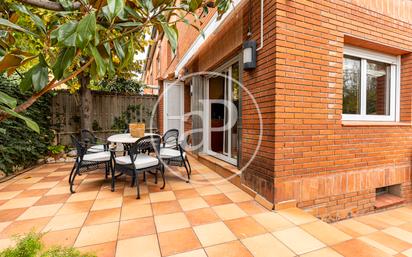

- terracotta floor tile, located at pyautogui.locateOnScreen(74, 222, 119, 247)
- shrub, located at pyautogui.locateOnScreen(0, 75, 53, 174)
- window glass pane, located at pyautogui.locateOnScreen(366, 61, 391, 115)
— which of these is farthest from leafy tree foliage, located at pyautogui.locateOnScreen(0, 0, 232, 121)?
shrub, located at pyautogui.locateOnScreen(0, 75, 53, 174)

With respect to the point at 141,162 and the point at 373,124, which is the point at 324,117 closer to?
the point at 373,124

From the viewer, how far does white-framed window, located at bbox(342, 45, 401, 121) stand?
3.23 meters

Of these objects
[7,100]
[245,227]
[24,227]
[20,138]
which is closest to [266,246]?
[245,227]

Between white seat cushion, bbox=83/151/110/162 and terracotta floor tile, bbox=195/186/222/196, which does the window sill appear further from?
white seat cushion, bbox=83/151/110/162

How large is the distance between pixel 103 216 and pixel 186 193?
3.87 feet

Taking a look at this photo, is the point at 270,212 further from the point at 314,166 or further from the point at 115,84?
the point at 115,84

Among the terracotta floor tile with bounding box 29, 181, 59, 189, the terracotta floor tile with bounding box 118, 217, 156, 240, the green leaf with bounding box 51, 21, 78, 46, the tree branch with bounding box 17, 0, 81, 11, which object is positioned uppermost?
the tree branch with bounding box 17, 0, 81, 11

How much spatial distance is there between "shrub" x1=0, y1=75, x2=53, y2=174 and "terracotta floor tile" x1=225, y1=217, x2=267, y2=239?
167 inches

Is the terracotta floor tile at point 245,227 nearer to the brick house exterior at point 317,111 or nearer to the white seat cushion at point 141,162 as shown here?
the brick house exterior at point 317,111

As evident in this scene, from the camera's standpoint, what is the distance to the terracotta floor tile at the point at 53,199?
9.05 ft

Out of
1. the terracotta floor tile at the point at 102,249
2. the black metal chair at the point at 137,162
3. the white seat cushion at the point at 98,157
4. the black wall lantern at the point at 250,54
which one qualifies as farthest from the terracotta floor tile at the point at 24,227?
the black wall lantern at the point at 250,54

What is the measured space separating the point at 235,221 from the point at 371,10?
3.65 metres

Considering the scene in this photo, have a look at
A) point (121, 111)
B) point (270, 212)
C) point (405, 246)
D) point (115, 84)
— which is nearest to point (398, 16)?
point (405, 246)

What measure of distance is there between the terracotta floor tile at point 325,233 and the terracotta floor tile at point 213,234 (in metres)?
0.83
